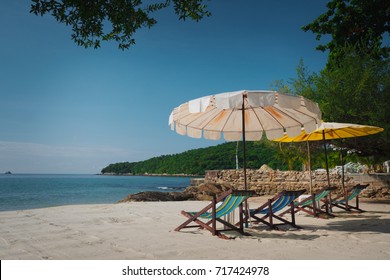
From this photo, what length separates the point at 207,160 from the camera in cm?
6625

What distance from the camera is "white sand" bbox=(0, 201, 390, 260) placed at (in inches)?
156

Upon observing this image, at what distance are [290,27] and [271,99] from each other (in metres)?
11.2

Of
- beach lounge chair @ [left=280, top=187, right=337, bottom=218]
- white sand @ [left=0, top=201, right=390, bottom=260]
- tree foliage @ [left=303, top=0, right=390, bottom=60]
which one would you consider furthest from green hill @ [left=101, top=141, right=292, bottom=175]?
white sand @ [left=0, top=201, right=390, bottom=260]

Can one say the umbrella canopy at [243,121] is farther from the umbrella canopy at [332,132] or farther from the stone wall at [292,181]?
the stone wall at [292,181]

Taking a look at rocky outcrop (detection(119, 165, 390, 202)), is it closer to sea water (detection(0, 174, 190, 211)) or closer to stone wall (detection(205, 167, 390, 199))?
stone wall (detection(205, 167, 390, 199))

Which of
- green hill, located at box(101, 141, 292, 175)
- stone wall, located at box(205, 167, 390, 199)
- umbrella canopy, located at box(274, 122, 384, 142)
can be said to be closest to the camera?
umbrella canopy, located at box(274, 122, 384, 142)

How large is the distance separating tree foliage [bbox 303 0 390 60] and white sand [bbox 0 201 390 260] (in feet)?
33.8

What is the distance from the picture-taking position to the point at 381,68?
1195 centimetres

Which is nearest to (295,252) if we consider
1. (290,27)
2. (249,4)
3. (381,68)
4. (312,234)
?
(312,234)

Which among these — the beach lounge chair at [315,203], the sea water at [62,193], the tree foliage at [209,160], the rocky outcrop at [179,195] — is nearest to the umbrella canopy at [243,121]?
the beach lounge chair at [315,203]

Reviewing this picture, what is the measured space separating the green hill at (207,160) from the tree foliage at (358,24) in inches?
218

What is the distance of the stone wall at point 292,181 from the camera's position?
42.3ft

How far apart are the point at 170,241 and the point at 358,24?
14219 millimetres
